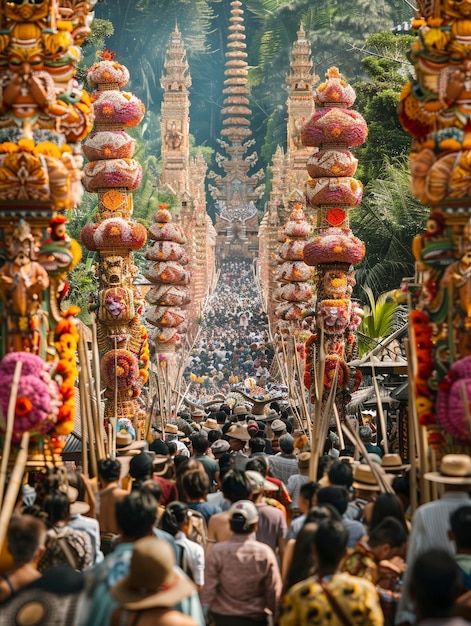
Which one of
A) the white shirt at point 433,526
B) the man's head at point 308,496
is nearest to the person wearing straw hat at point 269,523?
the man's head at point 308,496

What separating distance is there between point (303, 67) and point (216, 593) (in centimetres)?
4248

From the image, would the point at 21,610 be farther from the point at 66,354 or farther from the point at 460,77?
the point at 460,77

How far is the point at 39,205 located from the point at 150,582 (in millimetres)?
5432

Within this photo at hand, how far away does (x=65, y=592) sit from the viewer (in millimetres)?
6023

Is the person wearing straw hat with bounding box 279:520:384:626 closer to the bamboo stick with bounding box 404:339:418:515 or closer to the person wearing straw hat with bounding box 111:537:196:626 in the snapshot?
the person wearing straw hat with bounding box 111:537:196:626

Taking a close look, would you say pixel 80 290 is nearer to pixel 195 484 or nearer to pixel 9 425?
pixel 195 484

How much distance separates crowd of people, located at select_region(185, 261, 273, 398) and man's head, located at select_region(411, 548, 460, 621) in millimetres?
28865

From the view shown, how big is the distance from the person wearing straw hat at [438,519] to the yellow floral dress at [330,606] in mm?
884

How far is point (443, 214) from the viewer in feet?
33.8

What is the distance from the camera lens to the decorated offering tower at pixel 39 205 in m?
10.5

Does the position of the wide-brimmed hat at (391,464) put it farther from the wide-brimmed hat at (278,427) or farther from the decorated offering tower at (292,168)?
the decorated offering tower at (292,168)

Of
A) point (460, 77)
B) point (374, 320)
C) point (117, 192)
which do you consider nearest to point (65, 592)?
point (460, 77)

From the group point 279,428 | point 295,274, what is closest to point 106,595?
point 279,428

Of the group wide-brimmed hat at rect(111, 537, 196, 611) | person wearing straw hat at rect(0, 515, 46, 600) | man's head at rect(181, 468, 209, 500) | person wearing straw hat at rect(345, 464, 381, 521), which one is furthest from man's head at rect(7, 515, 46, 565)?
person wearing straw hat at rect(345, 464, 381, 521)
